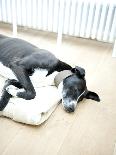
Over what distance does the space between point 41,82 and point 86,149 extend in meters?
0.70

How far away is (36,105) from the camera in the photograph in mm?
1887

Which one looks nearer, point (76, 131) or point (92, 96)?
point (76, 131)

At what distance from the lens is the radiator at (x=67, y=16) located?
2980 millimetres

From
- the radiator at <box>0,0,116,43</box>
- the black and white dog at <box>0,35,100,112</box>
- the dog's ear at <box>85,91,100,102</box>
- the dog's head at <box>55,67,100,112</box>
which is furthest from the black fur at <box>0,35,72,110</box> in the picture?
the radiator at <box>0,0,116,43</box>

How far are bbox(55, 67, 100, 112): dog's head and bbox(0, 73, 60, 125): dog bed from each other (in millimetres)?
83

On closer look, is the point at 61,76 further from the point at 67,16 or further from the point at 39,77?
the point at 67,16

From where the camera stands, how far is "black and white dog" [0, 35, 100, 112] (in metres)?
1.96

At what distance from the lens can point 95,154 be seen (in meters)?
1.62

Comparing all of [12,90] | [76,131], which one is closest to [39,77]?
[12,90]

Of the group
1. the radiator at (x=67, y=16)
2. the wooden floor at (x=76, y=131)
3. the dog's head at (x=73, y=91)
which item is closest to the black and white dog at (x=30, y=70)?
the dog's head at (x=73, y=91)

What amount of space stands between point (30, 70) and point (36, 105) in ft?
1.14

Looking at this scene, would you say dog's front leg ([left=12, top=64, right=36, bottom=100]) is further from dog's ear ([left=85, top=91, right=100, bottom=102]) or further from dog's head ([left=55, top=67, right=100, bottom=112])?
dog's ear ([left=85, top=91, right=100, bottom=102])

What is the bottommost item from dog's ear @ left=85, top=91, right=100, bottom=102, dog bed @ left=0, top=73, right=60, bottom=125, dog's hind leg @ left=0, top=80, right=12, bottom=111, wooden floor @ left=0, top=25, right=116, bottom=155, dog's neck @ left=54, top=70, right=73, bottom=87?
wooden floor @ left=0, top=25, right=116, bottom=155

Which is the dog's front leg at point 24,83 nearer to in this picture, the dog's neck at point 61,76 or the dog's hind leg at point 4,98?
the dog's hind leg at point 4,98
